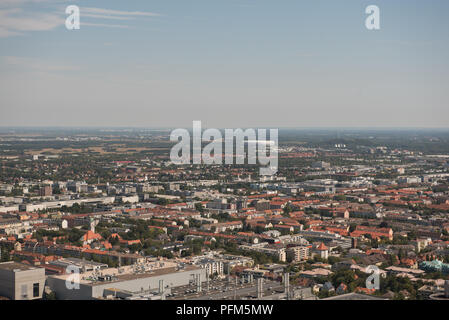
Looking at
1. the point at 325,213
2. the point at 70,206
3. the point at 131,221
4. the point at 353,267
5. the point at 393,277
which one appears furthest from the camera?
the point at 70,206

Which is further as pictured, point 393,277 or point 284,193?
point 284,193

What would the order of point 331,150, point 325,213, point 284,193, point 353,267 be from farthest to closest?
point 331,150
point 284,193
point 325,213
point 353,267

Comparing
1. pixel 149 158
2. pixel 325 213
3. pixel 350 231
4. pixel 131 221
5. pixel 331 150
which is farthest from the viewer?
pixel 331 150

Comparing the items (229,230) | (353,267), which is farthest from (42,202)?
(353,267)

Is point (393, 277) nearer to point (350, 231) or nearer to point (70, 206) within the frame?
point (350, 231)
